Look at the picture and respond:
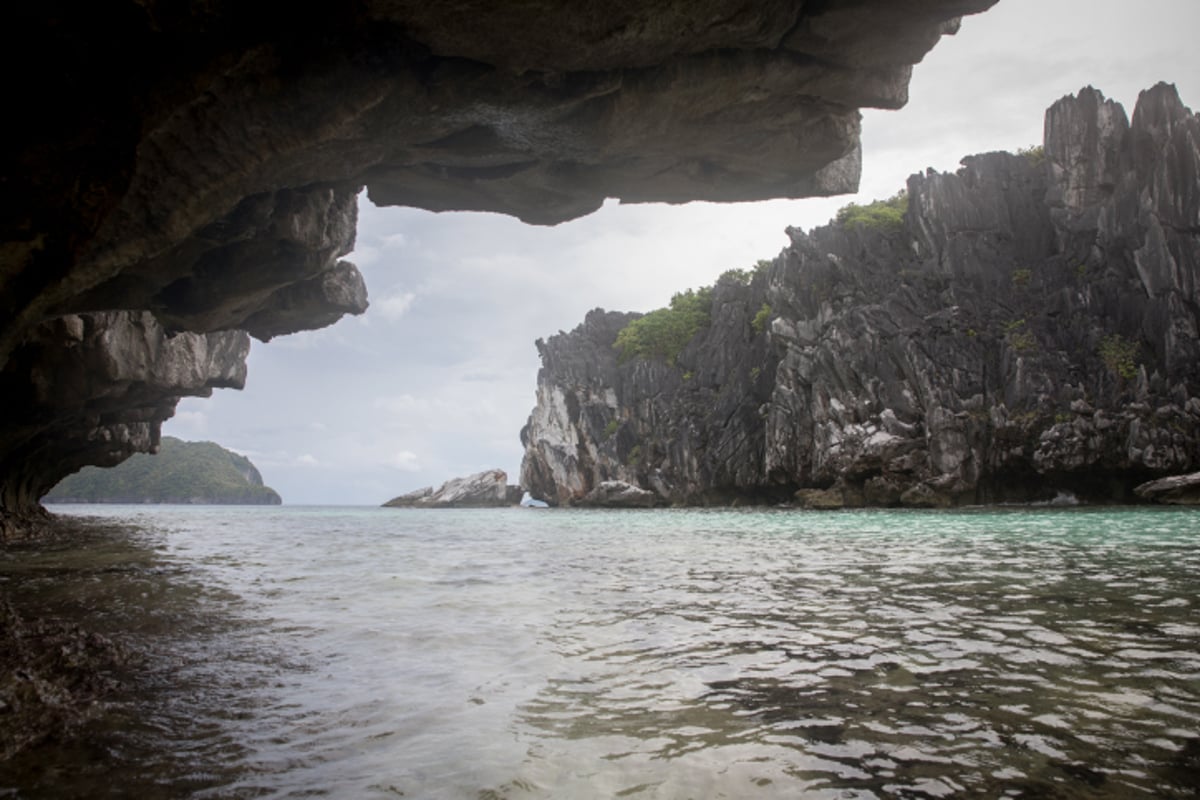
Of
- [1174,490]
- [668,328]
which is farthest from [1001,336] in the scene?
[668,328]

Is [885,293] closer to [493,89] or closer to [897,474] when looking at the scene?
[897,474]

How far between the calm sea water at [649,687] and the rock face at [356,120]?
15.5 ft

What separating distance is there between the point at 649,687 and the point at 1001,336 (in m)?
43.2

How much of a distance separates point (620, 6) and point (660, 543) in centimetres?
1249

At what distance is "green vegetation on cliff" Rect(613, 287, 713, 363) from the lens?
63375mm

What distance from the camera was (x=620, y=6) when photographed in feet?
23.8

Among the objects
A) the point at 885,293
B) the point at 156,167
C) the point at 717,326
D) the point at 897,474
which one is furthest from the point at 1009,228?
the point at 156,167

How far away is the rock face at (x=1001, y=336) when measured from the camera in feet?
115

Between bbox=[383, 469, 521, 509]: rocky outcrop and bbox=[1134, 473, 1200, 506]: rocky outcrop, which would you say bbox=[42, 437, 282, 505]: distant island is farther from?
bbox=[1134, 473, 1200, 506]: rocky outcrop

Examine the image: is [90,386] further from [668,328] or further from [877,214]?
[668,328]

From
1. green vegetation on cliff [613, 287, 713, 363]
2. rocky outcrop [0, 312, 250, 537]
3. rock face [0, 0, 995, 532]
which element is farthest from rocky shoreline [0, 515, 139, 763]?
green vegetation on cliff [613, 287, 713, 363]

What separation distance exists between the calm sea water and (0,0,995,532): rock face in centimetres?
471

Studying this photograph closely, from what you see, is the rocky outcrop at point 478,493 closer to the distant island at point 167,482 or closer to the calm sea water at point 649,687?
the distant island at point 167,482

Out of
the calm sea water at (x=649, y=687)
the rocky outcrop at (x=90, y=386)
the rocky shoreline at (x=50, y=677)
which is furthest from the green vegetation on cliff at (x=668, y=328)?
the rocky shoreline at (x=50, y=677)
